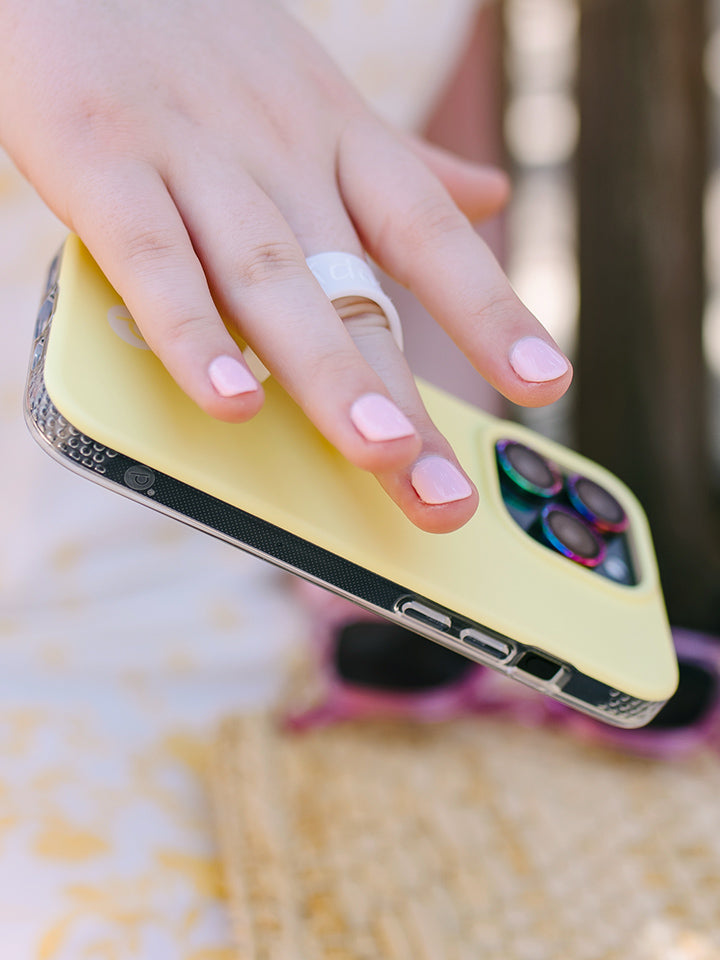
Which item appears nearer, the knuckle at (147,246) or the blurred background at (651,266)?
the knuckle at (147,246)

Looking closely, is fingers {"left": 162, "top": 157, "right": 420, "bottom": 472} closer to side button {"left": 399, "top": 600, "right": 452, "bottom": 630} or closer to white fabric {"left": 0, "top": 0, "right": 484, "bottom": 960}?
side button {"left": 399, "top": 600, "right": 452, "bottom": 630}

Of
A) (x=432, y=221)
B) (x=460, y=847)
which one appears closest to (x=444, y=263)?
(x=432, y=221)

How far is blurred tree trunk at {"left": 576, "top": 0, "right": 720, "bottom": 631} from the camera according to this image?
0.90 meters

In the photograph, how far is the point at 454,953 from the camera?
445 mm

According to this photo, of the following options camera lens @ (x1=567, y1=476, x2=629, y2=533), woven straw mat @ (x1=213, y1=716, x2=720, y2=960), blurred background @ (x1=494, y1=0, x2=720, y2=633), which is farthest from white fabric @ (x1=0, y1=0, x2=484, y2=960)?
camera lens @ (x1=567, y1=476, x2=629, y2=533)

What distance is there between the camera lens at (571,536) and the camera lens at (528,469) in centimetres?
1

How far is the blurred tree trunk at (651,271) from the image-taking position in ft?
2.94

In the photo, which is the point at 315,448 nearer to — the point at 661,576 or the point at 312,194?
the point at 312,194

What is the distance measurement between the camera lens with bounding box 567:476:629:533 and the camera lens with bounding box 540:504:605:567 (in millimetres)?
11

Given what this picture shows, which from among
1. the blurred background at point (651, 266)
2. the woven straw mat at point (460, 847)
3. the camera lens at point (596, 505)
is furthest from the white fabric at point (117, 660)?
the camera lens at point (596, 505)

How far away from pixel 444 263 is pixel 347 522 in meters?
0.12

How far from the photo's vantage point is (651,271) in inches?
36.7

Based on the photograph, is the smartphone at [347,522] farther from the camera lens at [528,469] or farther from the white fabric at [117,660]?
the white fabric at [117,660]

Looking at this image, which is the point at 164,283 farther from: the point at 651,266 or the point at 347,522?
the point at 651,266
